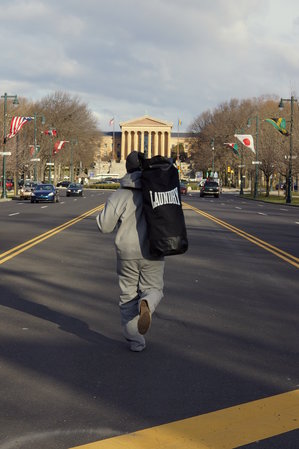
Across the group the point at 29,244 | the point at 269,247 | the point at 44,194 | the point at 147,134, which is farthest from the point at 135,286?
the point at 147,134

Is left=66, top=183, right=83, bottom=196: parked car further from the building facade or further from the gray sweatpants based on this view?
the building facade

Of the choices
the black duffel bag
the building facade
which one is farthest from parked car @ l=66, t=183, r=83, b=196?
the building facade

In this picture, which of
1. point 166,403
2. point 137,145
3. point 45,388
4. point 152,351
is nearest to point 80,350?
point 152,351

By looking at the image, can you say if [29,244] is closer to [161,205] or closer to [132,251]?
[132,251]

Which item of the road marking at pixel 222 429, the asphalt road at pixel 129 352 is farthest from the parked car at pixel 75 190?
the road marking at pixel 222 429

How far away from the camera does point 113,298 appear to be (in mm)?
9203

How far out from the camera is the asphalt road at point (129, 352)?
4.61m

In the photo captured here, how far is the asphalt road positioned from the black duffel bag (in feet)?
3.34

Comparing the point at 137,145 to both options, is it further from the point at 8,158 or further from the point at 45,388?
the point at 45,388

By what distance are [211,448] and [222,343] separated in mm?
2761

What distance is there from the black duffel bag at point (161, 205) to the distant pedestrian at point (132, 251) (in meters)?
0.15

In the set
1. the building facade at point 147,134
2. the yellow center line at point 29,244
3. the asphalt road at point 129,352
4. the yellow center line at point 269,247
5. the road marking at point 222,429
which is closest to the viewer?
the road marking at point 222,429

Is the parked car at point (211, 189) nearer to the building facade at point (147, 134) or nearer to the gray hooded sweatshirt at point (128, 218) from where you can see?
the gray hooded sweatshirt at point (128, 218)

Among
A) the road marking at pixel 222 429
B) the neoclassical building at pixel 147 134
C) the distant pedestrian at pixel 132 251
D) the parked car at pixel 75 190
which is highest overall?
the neoclassical building at pixel 147 134
